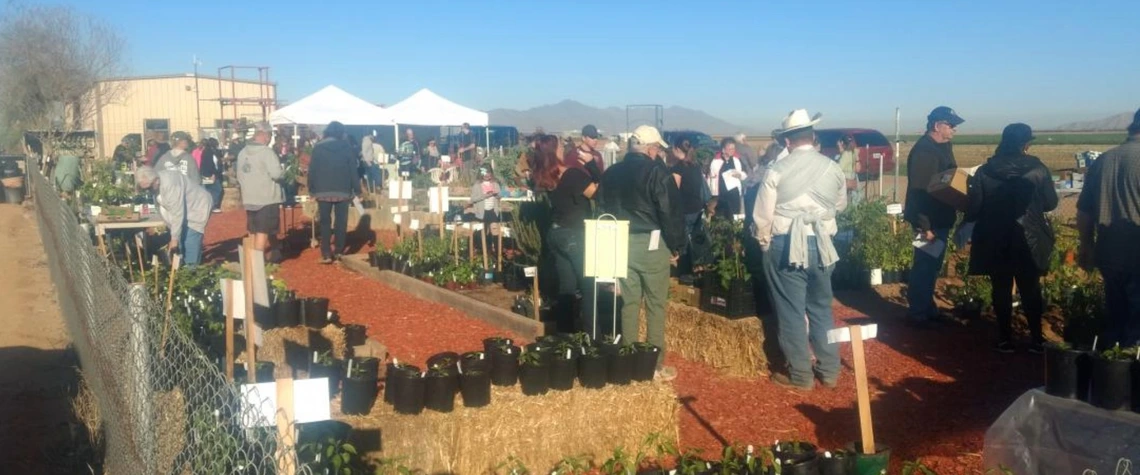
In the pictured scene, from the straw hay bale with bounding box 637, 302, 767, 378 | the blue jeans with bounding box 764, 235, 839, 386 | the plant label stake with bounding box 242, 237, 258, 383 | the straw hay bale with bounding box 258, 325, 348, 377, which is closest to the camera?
the plant label stake with bounding box 242, 237, 258, 383

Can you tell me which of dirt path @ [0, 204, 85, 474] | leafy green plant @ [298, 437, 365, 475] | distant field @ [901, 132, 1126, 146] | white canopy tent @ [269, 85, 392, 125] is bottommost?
dirt path @ [0, 204, 85, 474]

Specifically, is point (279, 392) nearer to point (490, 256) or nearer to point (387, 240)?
point (490, 256)

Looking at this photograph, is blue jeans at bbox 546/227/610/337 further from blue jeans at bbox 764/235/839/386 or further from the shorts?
the shorts

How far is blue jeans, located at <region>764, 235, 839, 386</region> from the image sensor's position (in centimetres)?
635

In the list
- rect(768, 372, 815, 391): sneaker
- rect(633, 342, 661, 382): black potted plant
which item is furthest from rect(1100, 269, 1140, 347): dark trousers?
rect(633, 342, 661, 382): black potted plant

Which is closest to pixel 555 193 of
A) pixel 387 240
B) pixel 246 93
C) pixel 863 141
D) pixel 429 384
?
pixel 429 384

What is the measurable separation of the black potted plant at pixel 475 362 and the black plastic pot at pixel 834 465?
66.9 inches

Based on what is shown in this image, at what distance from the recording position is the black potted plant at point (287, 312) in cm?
734

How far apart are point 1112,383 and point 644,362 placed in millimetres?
2276

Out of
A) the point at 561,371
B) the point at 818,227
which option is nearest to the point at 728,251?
the point at 818,227

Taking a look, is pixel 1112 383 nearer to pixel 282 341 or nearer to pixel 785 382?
pixel 785 382

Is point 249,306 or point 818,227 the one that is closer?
point 249,306

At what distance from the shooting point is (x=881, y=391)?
21.4 feet

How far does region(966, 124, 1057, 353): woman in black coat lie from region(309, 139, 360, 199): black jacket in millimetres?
7378
